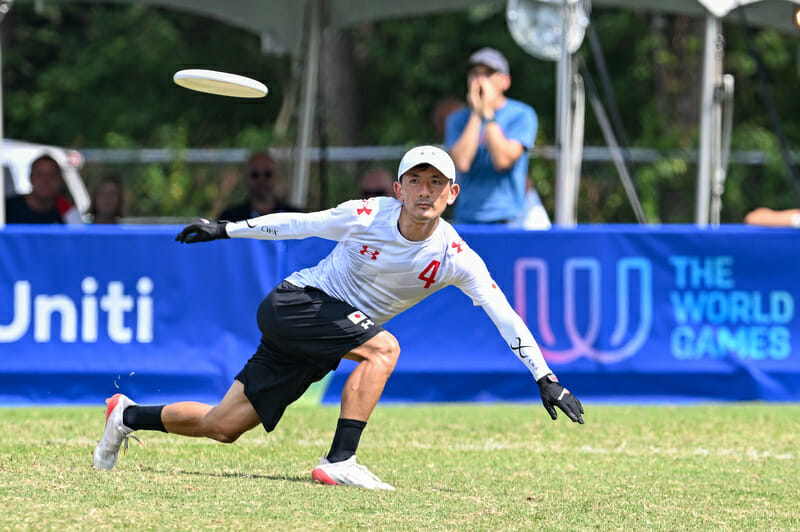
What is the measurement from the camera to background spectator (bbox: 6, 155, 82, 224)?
10914mm

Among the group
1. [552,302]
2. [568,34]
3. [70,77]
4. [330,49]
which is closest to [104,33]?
[70,77]

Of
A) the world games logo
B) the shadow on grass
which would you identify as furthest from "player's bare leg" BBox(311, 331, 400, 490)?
the world games logo

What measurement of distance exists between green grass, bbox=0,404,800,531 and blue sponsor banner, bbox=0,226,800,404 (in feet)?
0.82

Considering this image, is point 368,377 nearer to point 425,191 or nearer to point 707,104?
point 425,191

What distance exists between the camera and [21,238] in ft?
29.9

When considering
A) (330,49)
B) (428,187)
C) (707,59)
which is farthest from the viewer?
(330,49)

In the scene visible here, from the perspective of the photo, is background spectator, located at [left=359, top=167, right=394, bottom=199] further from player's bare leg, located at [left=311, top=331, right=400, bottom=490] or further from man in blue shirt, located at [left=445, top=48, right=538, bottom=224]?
player's bare leg, located at [left=311, top=331, right=400, bottom=490]

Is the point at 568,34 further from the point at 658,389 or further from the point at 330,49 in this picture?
the point at 330,49

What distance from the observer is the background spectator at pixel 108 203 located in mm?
11875

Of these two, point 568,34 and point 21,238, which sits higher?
point 568,34

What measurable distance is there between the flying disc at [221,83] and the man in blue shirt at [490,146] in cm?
273

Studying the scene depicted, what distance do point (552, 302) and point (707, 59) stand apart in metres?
3.25

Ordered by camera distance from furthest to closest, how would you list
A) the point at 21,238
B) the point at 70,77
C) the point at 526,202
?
the point at 70,77, the point at 526,202, the point at 21,238

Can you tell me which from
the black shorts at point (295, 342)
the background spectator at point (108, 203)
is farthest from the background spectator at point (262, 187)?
the black shorts at point (295, 342)
